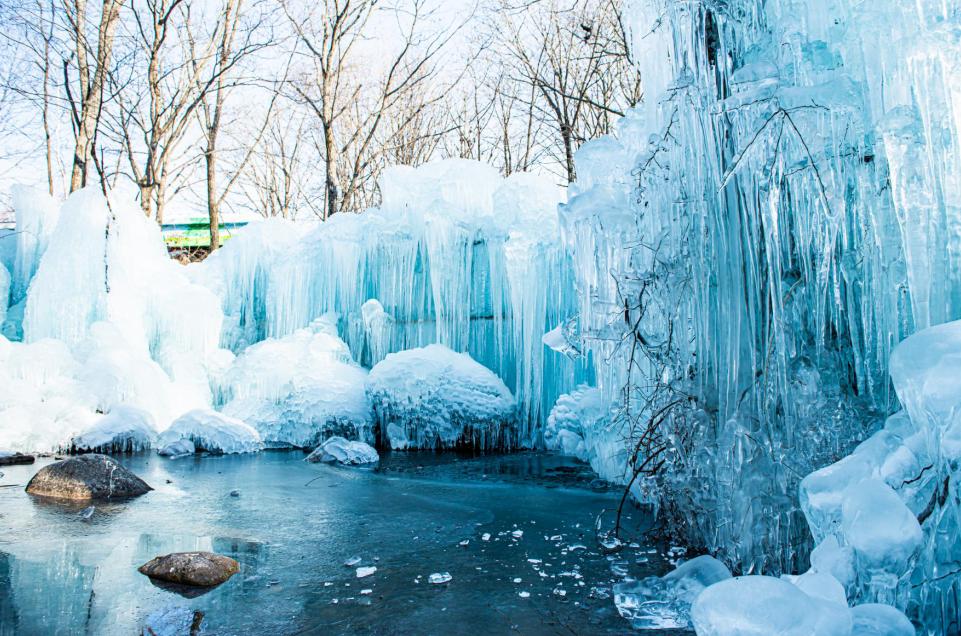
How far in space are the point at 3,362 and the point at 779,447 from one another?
8.48 meters

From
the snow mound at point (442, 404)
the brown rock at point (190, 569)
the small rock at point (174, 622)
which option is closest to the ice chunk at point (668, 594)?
the small rock at point (174, 622)

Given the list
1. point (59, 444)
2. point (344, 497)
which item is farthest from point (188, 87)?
point (344, 497)

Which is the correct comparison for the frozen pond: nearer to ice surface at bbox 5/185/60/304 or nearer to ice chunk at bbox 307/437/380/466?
ice chunk at bbox 307/437/380/466

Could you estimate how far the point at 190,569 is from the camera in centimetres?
242

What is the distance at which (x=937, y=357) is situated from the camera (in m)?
1.66

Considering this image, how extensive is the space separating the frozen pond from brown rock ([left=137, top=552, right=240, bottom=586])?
6 centimetres

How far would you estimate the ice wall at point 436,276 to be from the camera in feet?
23.7

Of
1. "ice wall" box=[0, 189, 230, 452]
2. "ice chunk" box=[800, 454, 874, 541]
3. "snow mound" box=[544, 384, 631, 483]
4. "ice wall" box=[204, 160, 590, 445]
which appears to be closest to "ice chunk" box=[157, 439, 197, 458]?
"ice wall" box=[0, 189, 230, 452]

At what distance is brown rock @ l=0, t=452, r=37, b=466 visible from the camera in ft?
18.5

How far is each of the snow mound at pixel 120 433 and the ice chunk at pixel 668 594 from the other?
20.9ft

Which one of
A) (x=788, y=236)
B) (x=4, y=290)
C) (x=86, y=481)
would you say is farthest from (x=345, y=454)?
(x=4, y=290)

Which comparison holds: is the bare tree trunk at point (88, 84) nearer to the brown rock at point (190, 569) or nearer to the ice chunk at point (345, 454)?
the ice chunk at point (345, 454)

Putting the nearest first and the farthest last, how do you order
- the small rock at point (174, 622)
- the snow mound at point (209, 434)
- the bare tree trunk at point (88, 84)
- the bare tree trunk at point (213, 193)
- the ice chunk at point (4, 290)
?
the small rock at point (174, 622) → the snow mound at point (209, 434) → the ice chunk at point (4, 290) → the bare tree trunk at point (88, 84) → the bare tree trunk at point (213, 193)

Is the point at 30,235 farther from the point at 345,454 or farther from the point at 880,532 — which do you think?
the point at 880,532
